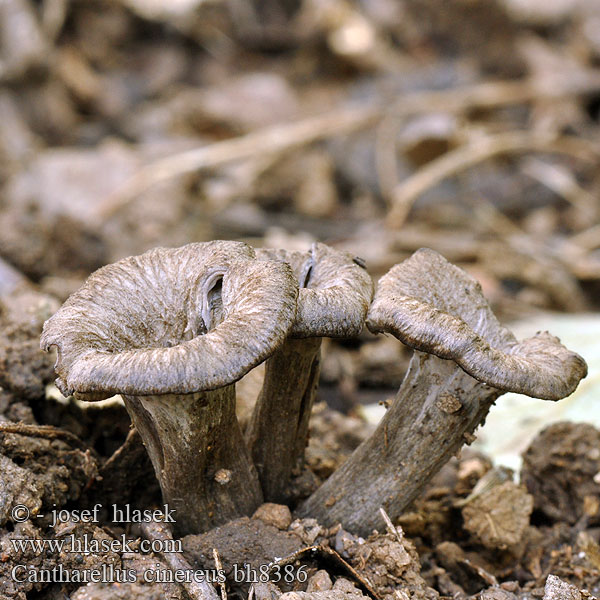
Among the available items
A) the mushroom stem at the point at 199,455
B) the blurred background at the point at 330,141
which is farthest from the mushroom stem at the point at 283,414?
the blurred background at the point at 330,141

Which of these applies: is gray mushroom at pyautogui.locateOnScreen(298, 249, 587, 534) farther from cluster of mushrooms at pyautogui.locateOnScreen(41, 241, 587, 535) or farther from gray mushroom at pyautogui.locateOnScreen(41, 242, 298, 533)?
gray mushroom at pyautogui.locateOnScreen(41, 242, 298, 533)

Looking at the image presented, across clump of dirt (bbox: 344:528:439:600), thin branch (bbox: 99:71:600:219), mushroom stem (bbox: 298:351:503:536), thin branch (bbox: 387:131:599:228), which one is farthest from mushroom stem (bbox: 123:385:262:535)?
thin branch (bbox: 387:131:599:228)

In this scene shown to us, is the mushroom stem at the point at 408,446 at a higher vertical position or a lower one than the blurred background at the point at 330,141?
lower

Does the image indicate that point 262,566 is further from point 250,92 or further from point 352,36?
point 352,36

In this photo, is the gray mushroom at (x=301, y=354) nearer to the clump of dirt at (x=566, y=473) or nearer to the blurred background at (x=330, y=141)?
the clump of dirt at (x=566, y=473)

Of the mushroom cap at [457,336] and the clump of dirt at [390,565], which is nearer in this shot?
the mushroom cap at [457,336]

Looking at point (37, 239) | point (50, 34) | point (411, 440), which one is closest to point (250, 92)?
point (50, 34)
